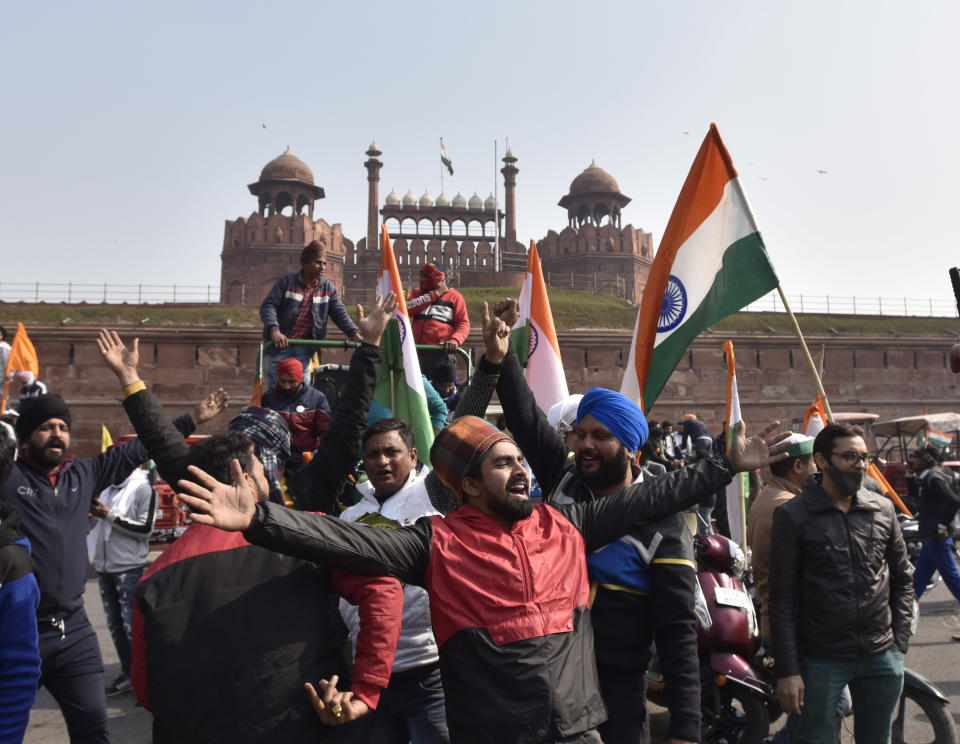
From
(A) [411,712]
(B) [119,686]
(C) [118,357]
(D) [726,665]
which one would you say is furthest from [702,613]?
(B) [119,686]

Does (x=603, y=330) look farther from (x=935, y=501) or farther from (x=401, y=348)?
(x=401, y=348)

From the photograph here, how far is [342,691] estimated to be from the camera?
6.52 feet

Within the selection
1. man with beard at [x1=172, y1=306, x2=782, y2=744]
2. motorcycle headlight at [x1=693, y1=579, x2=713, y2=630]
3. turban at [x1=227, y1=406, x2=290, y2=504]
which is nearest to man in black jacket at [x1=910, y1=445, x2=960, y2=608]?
motorcycle headlight at [x1=693, y1=579, x2=713, y2=630]

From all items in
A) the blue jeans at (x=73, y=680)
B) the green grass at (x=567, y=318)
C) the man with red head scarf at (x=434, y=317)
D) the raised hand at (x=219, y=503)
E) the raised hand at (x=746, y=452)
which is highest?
the green grass at (x=567, y=318)

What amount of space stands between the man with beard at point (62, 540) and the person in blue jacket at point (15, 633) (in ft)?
2.05

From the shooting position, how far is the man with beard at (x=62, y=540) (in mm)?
2939

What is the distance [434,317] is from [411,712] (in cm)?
378

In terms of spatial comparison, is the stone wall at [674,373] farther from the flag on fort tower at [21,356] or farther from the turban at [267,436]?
the turban at [267,436]

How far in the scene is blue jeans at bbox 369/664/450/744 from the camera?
101 inches

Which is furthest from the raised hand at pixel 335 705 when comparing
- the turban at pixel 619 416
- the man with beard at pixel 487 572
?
the turban at pixel 619 416

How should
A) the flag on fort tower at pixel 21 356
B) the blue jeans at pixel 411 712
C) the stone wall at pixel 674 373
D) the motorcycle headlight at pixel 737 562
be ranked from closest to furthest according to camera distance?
1. the blue jeans at pixel 411 712
2. the motorcycle headlight at pixel 737 562
3. the flag on fort tower at pixel 21 356
4. the stone wall at pixel 674 373

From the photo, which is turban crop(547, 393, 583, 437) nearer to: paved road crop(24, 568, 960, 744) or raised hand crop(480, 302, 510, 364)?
raised hand crop(480, 302, 510, 364)

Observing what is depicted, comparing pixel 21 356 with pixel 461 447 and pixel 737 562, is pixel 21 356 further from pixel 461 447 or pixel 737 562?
pixel 461 447

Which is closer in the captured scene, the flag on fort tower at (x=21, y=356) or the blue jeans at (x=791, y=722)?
the blue jeans at (x=791, y=722)
